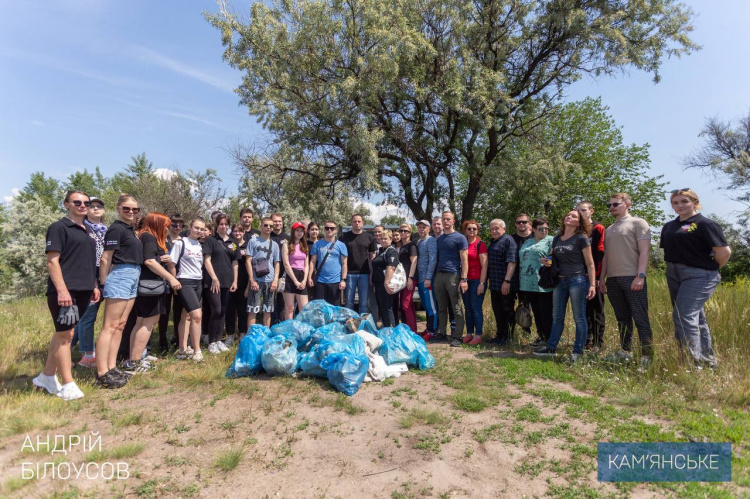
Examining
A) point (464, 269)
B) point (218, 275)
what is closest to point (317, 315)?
point (218, 275)

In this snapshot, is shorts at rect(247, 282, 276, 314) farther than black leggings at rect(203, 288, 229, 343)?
Yes

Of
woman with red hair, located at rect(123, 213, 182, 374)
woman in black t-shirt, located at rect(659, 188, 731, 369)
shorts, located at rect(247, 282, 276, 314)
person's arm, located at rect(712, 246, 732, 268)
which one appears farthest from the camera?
shorts, located at rect(247, 282, 276, 314)

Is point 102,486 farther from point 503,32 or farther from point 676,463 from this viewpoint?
point 503,32

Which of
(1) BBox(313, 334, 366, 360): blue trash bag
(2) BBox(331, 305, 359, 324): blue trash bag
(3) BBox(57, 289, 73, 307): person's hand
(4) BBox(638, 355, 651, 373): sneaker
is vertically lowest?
(4) BBox(638, 355, 651, 373): sneaker

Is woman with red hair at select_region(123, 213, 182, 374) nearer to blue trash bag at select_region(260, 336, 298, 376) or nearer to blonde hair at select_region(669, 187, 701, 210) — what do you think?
blue trash bag at select_region(260, 336, 298, 376)

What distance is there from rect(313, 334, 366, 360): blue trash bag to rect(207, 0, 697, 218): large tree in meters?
8.27

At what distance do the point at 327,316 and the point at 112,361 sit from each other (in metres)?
2.46

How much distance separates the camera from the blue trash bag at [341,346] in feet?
14.9

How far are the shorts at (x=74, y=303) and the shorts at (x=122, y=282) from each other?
0.57 ft

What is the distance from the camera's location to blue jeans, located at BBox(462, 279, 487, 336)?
6.38 meters

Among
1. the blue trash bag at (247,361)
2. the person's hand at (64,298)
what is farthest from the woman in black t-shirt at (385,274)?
the person's hand at (64,298)

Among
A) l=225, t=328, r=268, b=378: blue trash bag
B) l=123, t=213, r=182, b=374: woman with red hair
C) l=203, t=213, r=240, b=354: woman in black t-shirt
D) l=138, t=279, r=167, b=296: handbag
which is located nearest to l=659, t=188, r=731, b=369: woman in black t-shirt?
l=225, t=328, r=268, b=378: blue trash bag

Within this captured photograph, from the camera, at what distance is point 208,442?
3.33 metres

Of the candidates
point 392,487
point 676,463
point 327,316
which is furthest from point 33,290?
point 676,463
